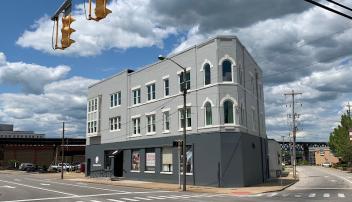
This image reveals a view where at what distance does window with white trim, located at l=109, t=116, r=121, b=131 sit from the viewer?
5382cm

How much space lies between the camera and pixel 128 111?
51750 millimetres

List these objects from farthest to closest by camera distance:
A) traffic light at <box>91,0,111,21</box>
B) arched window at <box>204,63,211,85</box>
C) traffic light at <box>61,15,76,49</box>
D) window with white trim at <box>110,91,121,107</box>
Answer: window with white trim at <box>110,91,121,107</box>, arched window at <box>204,63,211,85</box>, traffic light at <box>61,15,76,49</box>, traffic light at <box>91,0,111,21</box>

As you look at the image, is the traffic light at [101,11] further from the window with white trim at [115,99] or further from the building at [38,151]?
the building at [38,151]

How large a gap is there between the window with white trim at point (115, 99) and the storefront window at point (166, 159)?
1238cm

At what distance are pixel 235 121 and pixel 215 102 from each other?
239 centimetres

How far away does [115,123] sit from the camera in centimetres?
5475

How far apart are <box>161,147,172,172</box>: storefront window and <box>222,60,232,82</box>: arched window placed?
960cm

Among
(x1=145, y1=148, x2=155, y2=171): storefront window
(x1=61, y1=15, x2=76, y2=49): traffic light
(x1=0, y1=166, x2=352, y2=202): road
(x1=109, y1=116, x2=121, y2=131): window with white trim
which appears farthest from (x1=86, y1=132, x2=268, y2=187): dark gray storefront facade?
(x1=61, y1=15, x2=76, y2=49): traffic light

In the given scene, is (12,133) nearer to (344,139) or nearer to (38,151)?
(38,151)

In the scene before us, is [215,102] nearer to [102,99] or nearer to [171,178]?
[171,178]

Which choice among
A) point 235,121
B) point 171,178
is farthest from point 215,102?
point 171,178

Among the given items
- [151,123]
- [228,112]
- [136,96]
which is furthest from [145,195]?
[136,96]

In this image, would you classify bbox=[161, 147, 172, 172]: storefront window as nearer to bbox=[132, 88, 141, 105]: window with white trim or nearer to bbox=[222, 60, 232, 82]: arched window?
bbox=[132, 88, 141, 105]: window with white trim

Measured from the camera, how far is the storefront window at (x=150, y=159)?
1816 inches
